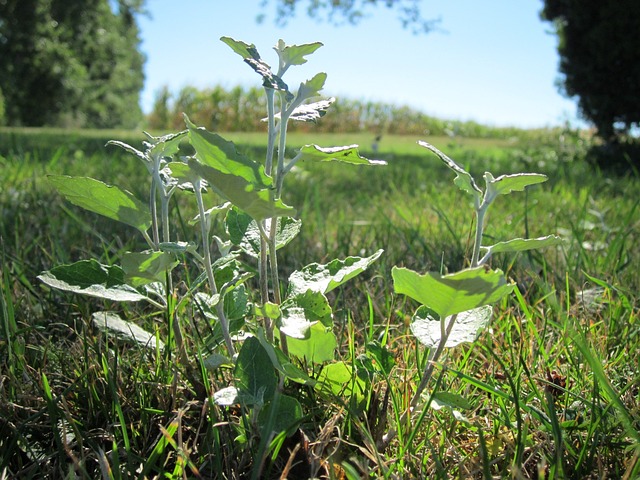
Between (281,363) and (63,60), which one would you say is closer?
(281,363)

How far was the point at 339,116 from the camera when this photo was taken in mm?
18312

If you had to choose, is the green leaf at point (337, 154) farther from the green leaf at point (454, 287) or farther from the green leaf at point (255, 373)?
the green leaf at point (255, 373)

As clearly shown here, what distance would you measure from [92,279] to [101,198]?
0.15 meters

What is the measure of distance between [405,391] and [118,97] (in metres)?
33.7

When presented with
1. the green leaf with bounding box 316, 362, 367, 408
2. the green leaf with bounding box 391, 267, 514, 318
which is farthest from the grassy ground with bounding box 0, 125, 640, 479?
the green leaf with bounding box 391, 267, 514, 318

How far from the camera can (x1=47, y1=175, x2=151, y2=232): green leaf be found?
2.96 feet

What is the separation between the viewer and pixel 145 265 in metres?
0.87

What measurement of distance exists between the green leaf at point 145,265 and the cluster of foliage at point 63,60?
20.6 meters

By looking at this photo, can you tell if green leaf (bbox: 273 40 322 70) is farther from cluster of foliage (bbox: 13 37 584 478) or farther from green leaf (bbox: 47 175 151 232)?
green leaf (bbox: 47 175 151 232)

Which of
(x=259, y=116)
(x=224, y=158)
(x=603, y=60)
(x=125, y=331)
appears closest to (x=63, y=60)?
(x=259, y=116)

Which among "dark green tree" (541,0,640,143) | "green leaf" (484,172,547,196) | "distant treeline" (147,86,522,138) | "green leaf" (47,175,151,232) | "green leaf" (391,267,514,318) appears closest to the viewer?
"green leaf" (391,267,514,318)

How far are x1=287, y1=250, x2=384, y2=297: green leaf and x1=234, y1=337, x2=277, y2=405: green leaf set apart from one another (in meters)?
0.12

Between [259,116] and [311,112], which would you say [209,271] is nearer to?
[311,112]

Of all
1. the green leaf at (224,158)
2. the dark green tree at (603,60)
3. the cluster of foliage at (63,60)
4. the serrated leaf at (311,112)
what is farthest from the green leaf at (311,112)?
the cluster of foliage at (63,60)
